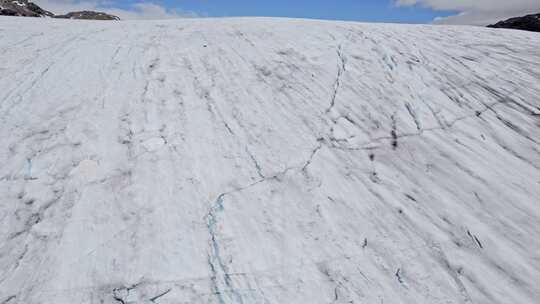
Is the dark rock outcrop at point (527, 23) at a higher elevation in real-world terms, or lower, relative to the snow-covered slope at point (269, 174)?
higher

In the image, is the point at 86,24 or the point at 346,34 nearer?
the point at 346,34

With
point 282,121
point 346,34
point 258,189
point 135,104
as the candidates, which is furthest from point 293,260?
point 346,34

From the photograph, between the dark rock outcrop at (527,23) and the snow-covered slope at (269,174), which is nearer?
the snow-covered slope at (269,174)

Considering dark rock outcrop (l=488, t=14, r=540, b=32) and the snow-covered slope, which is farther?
dark rock outcrop (l=488, t=14, r=540, b=32)

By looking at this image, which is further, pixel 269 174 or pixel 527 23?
pixel 527 23

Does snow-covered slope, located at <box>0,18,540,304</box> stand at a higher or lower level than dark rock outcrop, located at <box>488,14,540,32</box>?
lower

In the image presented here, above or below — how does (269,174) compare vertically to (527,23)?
below

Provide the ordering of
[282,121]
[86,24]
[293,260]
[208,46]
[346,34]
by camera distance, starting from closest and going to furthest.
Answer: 1. [293,260]
2. [282,121]
3. [208,46]
4. [346,34]
5. [86,24]

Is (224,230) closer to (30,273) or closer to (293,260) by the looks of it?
(293,260)
